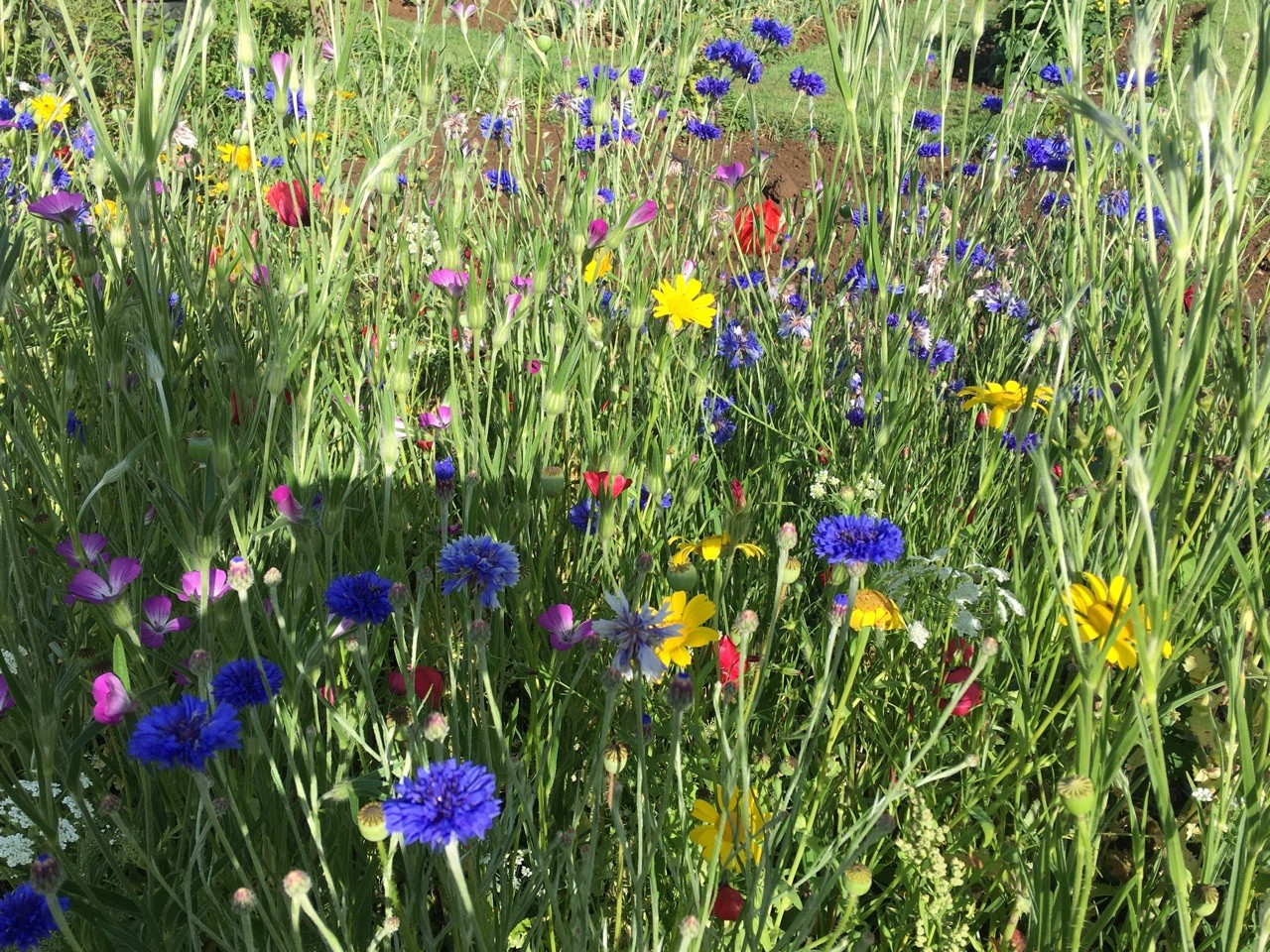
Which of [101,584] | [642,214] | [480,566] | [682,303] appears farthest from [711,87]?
[101,584]

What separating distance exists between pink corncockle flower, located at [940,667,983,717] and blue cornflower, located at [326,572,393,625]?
658 millimetres

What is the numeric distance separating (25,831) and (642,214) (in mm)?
1002

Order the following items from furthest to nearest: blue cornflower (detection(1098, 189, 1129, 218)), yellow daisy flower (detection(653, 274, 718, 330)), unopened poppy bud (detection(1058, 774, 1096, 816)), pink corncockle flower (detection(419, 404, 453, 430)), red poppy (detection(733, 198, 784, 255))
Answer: red poppy (detection(733, 198, 784, 255)), blue cornflower (detection(1098, 189, 1129, 218)), yellow daisy flower (detection(653, 274, 718, 330)), pink corncockle flower (detection(419, 404, 453, 430)), unopened poppy bud (detection(1058, 774, 1096, 816))

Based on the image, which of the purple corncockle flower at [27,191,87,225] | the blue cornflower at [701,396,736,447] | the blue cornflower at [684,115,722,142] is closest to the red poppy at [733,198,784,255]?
the blue cornflower at [684,115,722,142]

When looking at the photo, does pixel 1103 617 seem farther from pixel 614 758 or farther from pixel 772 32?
pixel 772 32

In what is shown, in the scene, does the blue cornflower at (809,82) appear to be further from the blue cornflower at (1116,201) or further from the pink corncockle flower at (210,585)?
the pink corncockle flower at (210,585)

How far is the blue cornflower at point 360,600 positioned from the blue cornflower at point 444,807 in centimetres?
25

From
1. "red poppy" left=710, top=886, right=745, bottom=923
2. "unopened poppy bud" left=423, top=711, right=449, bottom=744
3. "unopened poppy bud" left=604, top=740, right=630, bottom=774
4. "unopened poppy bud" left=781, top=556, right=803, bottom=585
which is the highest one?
"unopened poppy bud" left=781, top=556, right=803, bottom=585

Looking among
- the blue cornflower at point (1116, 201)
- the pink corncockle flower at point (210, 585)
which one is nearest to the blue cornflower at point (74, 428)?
the pink corncockle flower at point (210, 585)

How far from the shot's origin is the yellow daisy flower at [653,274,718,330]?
4.96 feet

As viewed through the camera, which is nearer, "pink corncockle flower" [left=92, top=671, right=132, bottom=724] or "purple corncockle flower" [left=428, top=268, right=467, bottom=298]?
"pink corncockle flower" [left=92, top=671, right=132, bottom=724]

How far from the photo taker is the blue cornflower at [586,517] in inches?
49.5

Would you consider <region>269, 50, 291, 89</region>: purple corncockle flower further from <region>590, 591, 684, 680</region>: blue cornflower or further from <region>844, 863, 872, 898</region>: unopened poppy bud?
<region>844, 863, 872, 898</region>: unopened poppy bud

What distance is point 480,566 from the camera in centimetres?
88
